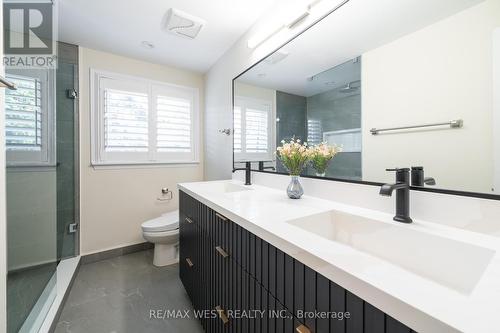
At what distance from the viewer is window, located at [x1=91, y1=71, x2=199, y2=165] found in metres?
2.22

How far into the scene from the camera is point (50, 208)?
178 cm

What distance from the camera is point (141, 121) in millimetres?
2395

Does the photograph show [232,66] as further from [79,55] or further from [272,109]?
[79,55]

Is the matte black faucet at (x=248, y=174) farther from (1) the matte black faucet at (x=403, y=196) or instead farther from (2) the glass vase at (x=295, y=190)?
(1) the matte black faucet at (x=403, y=196)

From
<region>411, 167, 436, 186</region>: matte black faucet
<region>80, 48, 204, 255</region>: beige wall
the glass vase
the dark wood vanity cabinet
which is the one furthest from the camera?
<region>80, 48, 204, 255</region>: beige wall

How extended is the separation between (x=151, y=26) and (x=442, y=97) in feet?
6.77

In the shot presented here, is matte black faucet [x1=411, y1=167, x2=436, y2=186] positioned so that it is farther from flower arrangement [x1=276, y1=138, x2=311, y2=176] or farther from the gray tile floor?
the gray tile floor

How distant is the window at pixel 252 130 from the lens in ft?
5.59

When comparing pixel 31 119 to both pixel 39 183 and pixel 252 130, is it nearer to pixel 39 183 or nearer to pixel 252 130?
pixel 39 183

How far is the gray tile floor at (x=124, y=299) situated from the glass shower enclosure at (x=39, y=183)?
196 millimetres

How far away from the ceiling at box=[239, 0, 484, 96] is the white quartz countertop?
738 millimetres

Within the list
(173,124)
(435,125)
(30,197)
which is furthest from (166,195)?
(435,125)

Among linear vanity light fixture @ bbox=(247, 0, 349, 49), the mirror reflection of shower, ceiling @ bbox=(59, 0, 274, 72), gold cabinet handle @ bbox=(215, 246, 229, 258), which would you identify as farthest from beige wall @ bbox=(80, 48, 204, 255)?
the mirror reflection of shower
